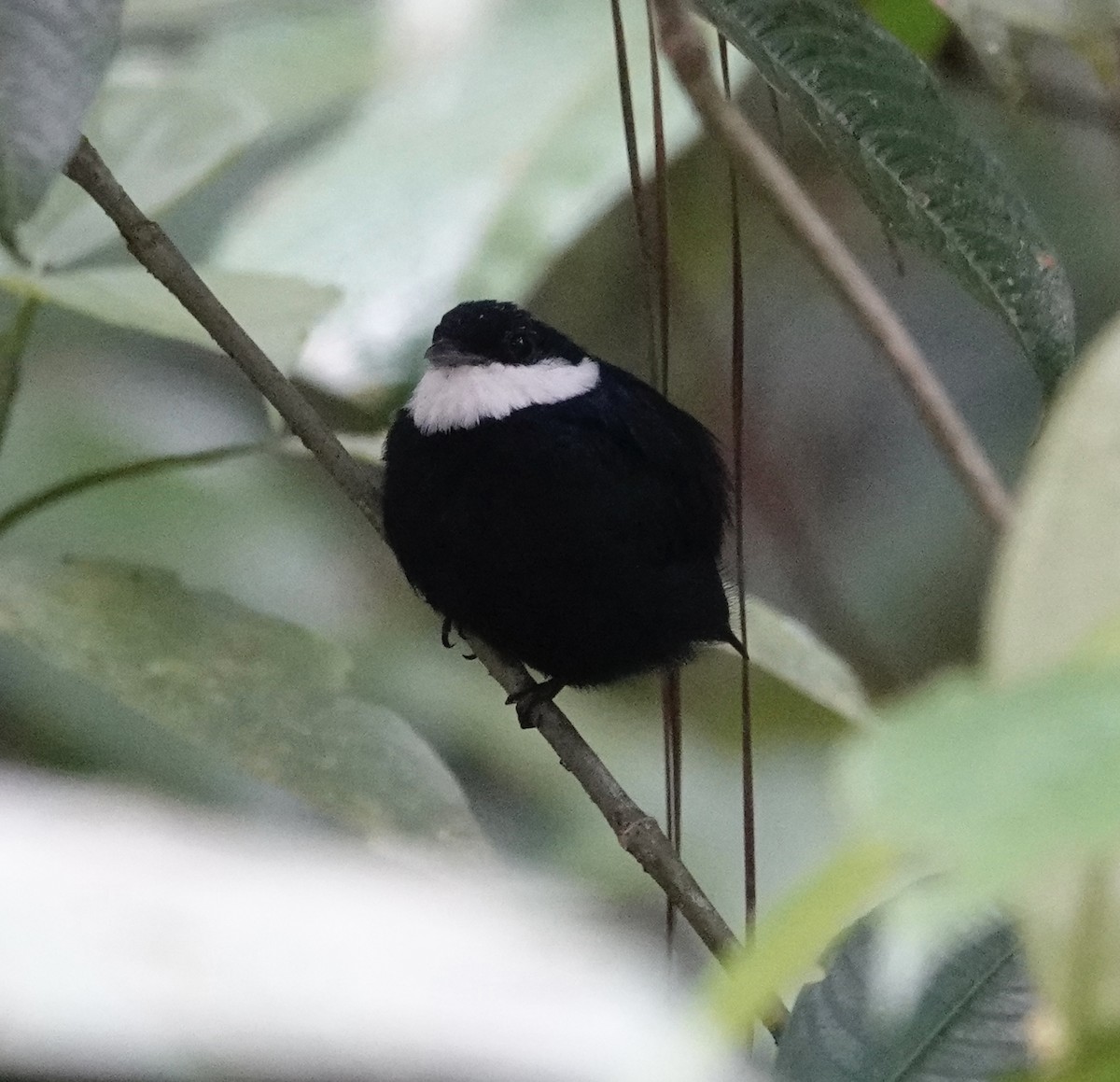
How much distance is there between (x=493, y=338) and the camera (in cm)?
190

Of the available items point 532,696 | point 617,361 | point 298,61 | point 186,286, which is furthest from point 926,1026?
point 617,361

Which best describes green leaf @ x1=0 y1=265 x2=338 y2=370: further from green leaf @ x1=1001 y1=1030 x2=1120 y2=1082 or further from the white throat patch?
green leaf @ x1=1001 y1=1030 x2=1120 y2=1082

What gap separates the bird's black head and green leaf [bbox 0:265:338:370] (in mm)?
406

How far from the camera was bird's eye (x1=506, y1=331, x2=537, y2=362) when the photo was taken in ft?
6.30

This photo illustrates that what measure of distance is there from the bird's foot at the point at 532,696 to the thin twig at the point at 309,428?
0.29 m

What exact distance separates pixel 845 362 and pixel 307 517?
1.60 meters

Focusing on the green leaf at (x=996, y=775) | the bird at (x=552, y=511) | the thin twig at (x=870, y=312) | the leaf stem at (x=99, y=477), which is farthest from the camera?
the bird at (x=552, y=511)

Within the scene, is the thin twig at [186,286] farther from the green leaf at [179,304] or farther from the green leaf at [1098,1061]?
the green leaf at [1098,1061]

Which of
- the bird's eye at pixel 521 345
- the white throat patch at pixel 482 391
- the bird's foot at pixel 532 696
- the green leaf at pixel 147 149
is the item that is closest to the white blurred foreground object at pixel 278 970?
the green leaf at pixel 147 149

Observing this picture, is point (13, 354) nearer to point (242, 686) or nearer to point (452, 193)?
point (242, 686)

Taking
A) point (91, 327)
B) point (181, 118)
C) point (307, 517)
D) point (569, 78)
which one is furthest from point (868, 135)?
point (91, 327)

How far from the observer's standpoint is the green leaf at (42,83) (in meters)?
0.69

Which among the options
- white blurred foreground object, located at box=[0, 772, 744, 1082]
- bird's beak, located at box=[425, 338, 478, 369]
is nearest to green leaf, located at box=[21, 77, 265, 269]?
bird's beak, located at box=[425, 338, 478, 369]

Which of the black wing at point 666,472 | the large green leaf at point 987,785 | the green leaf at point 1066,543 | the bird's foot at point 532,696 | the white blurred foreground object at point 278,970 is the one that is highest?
the large green leaf at point 987,785
